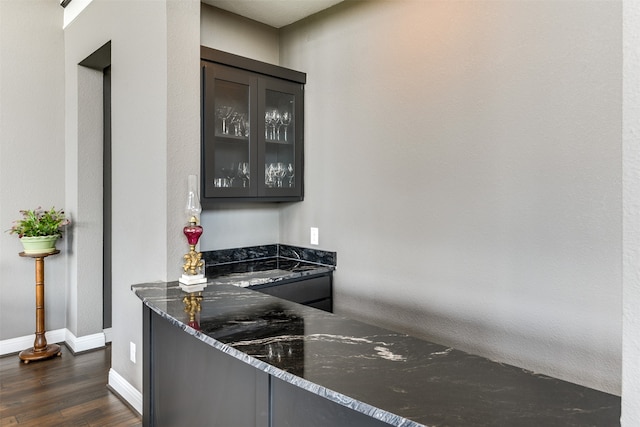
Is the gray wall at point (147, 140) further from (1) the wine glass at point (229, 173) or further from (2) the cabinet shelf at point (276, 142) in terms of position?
(2) the cabinet shelf at point (276, 142)

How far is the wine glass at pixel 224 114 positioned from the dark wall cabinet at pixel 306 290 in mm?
990

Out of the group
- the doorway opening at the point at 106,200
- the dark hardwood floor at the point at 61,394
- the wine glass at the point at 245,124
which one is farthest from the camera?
the doorway opening at the point at 106,200

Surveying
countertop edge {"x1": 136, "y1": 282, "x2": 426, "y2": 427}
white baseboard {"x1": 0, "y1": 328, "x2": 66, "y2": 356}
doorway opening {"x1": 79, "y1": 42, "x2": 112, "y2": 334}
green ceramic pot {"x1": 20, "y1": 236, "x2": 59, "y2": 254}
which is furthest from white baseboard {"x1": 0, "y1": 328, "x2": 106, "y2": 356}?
countertop edge {"x1": 136, "y1": 282, "x2": 426, "y2": 427}

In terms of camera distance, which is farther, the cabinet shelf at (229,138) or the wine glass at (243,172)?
the wine glass at (243,172)

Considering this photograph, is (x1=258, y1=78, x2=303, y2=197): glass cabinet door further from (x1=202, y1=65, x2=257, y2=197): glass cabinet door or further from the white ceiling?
the white ceiling

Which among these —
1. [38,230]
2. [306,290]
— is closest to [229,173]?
[306,290]

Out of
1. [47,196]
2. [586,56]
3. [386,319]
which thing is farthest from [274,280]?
[47,196]

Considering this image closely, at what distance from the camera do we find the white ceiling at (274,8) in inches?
107

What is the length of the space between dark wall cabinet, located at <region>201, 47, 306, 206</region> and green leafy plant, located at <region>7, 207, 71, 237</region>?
166cm

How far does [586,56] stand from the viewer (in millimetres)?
1701

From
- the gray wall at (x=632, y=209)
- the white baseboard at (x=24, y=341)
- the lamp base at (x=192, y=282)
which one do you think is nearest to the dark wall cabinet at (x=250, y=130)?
the lamp base at (x=192, y=282)

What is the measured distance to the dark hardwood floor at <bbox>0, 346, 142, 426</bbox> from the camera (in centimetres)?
243

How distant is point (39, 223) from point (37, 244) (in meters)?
0.18

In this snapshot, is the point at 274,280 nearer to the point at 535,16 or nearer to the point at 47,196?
the point at 535,16
